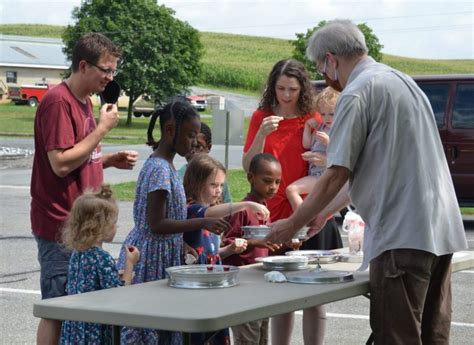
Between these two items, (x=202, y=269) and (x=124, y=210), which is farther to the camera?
(x=124, y=210)

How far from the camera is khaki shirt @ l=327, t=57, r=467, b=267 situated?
15.5 ft

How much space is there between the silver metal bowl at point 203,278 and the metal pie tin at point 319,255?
1.02 metres

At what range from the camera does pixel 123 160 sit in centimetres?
591

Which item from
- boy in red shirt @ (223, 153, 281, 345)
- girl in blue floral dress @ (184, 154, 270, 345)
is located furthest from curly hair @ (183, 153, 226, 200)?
boy in red shirt @ (223, 153, 281, 345)

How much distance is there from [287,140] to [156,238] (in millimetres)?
1471

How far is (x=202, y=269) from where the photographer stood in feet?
15.8

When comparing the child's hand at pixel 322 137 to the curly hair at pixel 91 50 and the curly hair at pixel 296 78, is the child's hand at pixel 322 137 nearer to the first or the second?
the curly hair at pixel 296 78

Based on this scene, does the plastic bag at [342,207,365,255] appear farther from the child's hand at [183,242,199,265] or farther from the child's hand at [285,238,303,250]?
the child's hand at [183,242,199,265]

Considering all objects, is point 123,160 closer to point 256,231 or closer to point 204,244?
point 204,244

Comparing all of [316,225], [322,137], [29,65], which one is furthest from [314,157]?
[29,65]

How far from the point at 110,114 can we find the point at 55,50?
101172 millimetres

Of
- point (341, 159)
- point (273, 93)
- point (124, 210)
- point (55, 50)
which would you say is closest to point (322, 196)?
point (341, 159)

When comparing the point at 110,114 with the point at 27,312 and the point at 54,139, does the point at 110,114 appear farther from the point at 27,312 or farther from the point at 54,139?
the point at 27,312

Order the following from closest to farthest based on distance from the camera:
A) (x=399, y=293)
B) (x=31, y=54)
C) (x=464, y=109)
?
(x=399, y=293)
(x=464, y=109)
(x=31, y=54)
